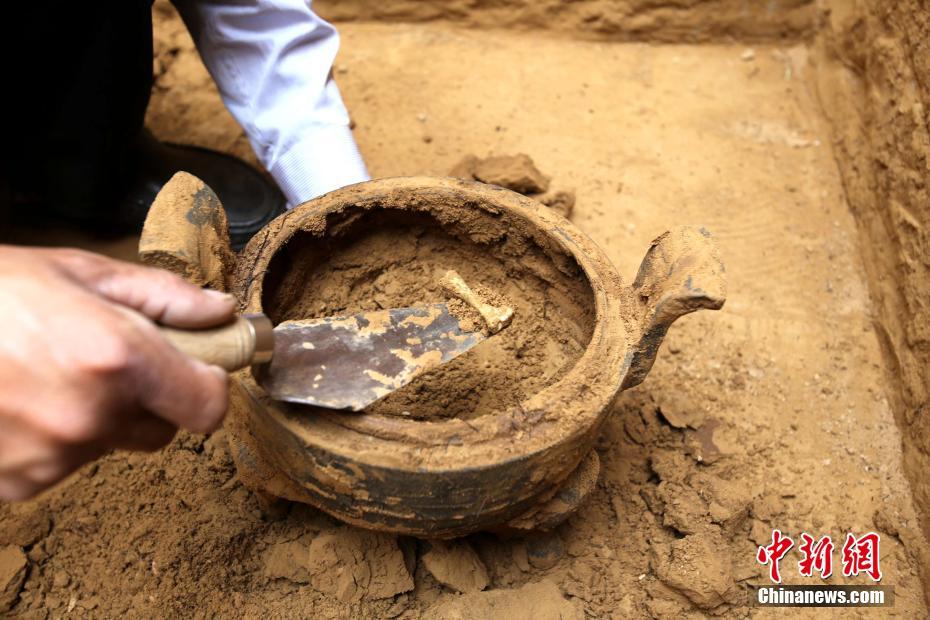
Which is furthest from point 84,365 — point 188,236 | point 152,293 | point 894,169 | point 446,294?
point 894,169

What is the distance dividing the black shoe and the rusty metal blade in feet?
3.63

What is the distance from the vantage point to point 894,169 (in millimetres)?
2547

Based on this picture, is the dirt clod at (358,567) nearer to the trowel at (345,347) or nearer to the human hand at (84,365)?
the trowel at (345,347)

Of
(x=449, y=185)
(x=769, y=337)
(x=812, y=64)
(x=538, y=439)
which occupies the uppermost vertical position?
(x=812, y=64)

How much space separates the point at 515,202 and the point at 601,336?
0.43m

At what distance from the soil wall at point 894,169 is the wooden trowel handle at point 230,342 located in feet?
6.03

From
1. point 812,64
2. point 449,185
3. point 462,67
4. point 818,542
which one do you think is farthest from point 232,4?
point 812,64

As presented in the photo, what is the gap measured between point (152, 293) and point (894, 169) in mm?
2455

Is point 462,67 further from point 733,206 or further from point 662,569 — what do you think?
point 662,569

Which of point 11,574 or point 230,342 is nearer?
point 230,342

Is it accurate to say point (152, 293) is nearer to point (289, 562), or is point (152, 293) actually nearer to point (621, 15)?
point (289, 562)

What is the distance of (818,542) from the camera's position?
198 centimetres
